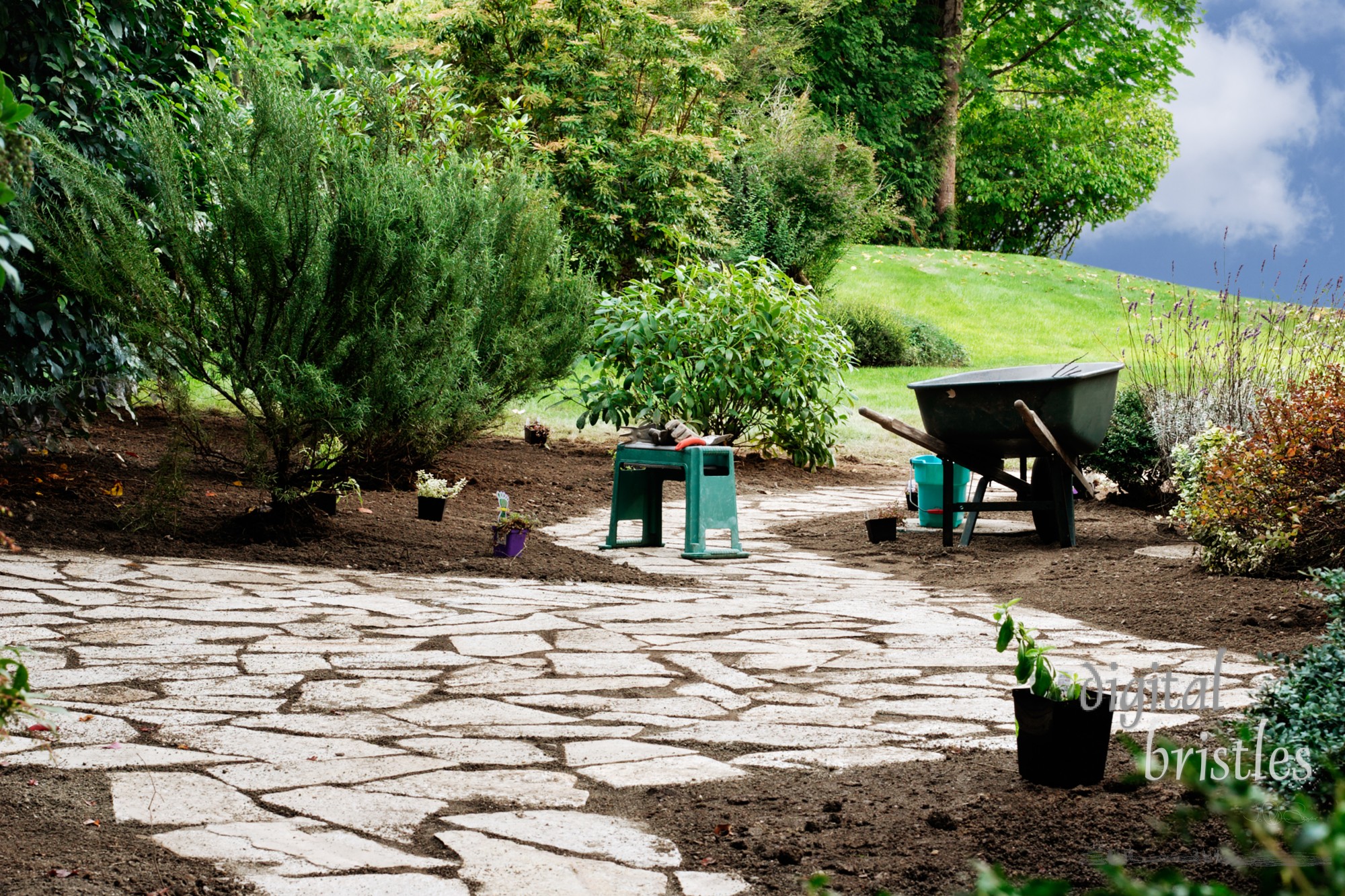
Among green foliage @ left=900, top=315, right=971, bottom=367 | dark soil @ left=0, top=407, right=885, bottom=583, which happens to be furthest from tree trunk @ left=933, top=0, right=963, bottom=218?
dark soil @ left=0, top=407, right=885, bottom=583

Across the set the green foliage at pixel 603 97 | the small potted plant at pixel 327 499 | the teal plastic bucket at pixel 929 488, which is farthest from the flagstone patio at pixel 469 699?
the green foliage at pixel 603 97

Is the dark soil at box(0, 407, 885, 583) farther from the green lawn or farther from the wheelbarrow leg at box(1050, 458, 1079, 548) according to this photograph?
the green lawn

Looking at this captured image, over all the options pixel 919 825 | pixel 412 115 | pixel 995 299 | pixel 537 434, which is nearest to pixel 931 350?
pixel 995 299

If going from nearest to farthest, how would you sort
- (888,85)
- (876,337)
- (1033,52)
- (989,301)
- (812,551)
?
(812,551), (876,337), (989,301), (888,85), (1033,52)

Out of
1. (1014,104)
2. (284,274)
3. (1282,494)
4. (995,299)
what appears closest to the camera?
(1282,494)

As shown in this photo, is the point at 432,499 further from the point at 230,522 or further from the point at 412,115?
the point at 412,115

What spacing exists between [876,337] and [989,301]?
217 inches

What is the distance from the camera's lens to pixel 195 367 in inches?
235

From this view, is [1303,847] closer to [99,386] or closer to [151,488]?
[151,488]

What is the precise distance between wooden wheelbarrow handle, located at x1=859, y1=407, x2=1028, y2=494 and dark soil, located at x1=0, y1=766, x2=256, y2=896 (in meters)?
5.16

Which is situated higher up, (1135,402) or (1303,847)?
(1135,402)

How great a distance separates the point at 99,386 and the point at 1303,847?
7467 mm

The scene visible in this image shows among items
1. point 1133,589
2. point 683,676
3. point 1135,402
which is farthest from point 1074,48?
point 683,676

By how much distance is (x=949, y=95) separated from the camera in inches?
1147
